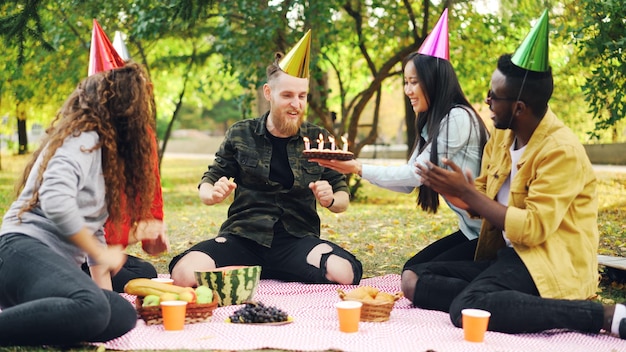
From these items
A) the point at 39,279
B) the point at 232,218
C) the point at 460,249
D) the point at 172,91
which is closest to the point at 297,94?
the point at 232,218

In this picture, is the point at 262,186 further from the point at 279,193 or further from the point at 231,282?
the point at 231,282

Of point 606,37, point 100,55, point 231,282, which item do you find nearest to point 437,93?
point 231,282

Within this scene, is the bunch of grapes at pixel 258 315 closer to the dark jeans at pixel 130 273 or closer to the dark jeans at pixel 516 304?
the dark jeans at pixel 516 304

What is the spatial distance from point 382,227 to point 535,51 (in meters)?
5.74

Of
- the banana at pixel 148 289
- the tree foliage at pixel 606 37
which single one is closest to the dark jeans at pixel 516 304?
the banana at pixel 148 289

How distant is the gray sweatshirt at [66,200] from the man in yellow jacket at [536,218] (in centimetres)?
170

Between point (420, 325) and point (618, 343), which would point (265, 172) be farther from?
point (618, 343)

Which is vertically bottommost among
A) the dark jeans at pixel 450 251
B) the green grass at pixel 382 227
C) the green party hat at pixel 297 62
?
the green grass at pixel 382 227

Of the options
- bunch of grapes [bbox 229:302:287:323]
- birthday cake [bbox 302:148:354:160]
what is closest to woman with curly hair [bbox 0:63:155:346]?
bunch of grapes [bbox 229:302:287:323]

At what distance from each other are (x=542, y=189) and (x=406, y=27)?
35.7ft

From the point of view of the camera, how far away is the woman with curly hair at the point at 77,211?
3.43 m

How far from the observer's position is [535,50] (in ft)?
12.7

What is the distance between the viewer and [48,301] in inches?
133

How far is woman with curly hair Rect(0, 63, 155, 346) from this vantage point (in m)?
3.43
